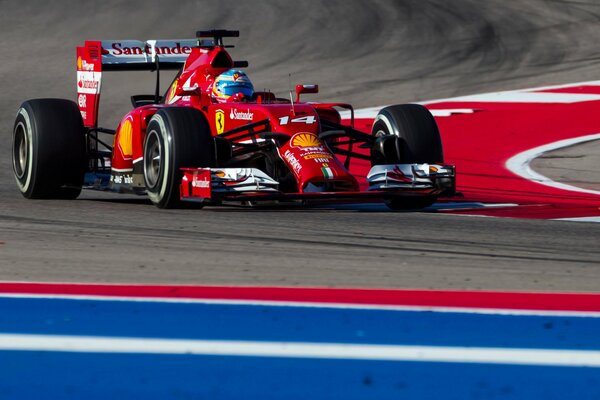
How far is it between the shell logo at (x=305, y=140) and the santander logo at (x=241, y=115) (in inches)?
21.8

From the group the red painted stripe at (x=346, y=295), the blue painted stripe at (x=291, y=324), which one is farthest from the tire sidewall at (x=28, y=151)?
the blue painted stripe at (x=291, y=324)

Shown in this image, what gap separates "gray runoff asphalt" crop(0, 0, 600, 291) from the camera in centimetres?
623

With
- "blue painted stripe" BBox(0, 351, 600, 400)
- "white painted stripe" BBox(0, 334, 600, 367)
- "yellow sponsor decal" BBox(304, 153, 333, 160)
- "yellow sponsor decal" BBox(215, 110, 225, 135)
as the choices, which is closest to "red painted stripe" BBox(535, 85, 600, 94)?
"yellow sponsor decal" BBox(215, 110, 225, 135)

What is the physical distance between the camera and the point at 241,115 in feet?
32.0

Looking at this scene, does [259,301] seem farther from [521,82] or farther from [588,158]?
[521,82]

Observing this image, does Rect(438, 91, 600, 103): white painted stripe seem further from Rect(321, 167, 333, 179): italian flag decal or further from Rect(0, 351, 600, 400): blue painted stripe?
Rect(0, 351, 600, 400): blue painted stripe

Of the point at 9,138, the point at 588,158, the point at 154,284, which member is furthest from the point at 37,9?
the point at 154,284

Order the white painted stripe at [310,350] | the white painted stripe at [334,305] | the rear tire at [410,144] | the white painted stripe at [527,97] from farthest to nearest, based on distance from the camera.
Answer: the white painted stripe at [527,97] → the rear tire at [410,144] → the white painted stripe at [334,305] → the white painted stripe at [310,350]

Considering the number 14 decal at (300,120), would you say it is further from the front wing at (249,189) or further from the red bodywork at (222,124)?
the front wing at (249,189)

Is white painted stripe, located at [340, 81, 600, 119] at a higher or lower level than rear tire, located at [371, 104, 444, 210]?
higher

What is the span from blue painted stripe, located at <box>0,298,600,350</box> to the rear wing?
5807mm

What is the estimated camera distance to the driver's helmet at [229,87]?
33.4 feet

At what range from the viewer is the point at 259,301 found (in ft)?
17.4

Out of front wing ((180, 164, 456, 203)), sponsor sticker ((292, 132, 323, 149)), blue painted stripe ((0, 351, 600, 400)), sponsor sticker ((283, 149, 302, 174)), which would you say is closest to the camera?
blue painted stripe ((0, 351, 600, 400))
